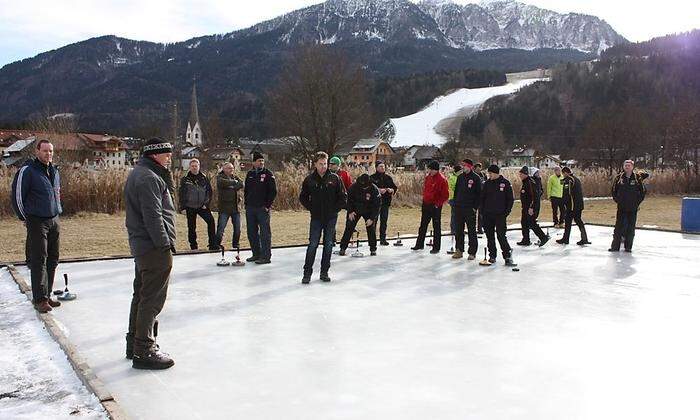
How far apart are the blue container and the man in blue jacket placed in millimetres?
13773

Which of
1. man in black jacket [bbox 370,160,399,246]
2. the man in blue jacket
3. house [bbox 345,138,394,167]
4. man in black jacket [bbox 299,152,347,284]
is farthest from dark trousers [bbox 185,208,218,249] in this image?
house [bbox 345,138,394,167]

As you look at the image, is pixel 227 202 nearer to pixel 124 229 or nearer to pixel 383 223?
pixel 383 223

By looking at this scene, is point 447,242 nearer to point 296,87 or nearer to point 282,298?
point 282,298

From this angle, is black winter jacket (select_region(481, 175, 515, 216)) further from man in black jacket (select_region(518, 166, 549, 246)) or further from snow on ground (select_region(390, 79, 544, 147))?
snow on ground (select_region(390, 79, 544, 147))

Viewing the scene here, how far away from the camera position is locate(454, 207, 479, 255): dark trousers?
10.2 metres

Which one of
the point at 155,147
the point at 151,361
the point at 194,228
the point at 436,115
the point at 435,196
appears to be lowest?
the point at 151,361

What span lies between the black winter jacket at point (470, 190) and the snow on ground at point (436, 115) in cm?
12001

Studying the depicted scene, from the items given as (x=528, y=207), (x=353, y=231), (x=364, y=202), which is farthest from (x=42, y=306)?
(x=528, y=207)

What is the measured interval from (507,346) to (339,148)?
2990 cm

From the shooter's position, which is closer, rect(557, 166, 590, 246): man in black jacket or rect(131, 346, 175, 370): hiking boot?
rect(131, 346, 175, 370): hiking boot

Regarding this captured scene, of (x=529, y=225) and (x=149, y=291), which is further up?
(x=149, y=291)

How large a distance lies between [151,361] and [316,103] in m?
29.3

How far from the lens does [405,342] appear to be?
5453mm

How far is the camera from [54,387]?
432 cm
